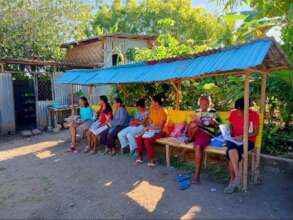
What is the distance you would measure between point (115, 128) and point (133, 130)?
1.99 ft

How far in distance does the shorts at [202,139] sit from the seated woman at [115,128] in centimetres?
233

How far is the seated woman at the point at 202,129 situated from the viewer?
4.71 meters

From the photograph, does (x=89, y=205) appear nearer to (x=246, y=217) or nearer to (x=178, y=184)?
(x=178, y=184)

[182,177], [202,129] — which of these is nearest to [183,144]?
[202,129]

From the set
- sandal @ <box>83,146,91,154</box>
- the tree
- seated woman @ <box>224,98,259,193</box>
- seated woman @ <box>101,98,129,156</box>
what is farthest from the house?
seated woman @ <box>224,98,259,193</box>

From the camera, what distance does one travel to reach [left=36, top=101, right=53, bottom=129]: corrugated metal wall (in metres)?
10.6

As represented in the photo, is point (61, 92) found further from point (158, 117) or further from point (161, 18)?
point (161, 18)

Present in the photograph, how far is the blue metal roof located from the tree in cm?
881

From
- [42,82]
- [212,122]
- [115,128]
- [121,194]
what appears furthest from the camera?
[42,82]

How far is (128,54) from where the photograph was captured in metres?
13.6

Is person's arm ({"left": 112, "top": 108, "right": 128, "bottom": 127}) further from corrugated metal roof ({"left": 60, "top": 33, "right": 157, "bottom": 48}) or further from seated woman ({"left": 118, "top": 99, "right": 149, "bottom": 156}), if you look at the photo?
corrugated metal roof ({"left": 60, "top": 33, "right": 157, "bottom": 48})

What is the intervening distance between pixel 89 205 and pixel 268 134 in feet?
12.1

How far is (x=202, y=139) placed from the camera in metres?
4.79

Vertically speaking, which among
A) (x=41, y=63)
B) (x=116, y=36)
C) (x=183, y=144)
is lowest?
(x=183, y=144)
